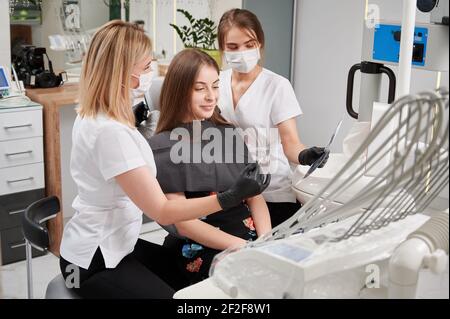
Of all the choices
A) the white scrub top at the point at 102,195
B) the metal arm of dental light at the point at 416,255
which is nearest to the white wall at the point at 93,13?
the white scrub top at the point at 102,195

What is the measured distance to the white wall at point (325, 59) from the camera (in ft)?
13.8

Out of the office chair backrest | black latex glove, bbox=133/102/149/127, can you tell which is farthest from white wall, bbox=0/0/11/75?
the office chair backrest

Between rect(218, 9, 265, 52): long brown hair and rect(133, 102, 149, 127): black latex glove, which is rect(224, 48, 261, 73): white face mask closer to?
rect(218, 9, 265, 52): long brown hair

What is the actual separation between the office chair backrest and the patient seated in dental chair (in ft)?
1.15

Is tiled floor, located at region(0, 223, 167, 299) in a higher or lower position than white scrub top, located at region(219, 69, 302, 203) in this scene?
lower

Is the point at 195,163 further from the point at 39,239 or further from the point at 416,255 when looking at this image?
the point at 416,255

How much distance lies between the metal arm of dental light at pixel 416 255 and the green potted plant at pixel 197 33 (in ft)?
11.0

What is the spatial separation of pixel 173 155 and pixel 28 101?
1.54 meters

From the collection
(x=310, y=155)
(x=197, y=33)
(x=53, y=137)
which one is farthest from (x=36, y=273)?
(x=197, y=33)

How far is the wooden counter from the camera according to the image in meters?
3.26

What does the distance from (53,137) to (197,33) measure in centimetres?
146

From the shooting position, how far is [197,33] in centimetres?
431

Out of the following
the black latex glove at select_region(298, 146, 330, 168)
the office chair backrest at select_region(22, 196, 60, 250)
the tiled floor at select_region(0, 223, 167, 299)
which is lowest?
the tiled floor at select_region(0, 223, 167, 299)
